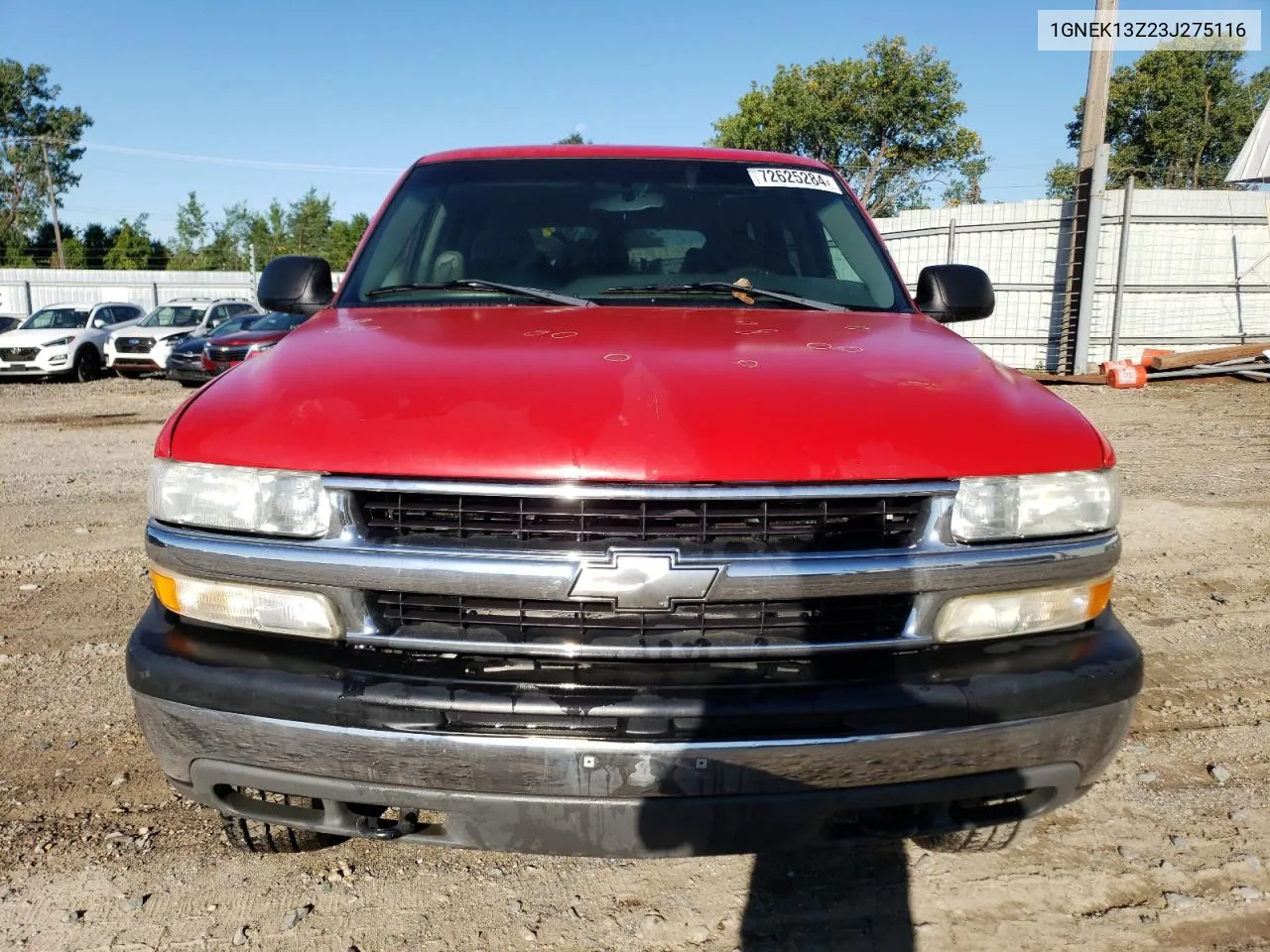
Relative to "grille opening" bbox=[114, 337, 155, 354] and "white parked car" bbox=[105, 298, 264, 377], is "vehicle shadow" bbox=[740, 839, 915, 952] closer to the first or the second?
"white parked car" bbox=[105, 298, 264, 377]

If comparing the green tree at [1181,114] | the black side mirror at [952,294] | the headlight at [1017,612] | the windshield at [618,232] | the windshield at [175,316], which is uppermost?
the green tree at [1181,114]

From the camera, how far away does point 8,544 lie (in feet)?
18.0

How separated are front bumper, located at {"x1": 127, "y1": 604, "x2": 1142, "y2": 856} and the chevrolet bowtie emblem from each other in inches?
7.6

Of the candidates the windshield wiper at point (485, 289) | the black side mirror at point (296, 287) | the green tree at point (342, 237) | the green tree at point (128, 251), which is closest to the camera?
the windshield wiper at point (485, 289)

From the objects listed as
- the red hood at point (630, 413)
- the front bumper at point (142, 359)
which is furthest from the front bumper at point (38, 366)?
the red hood at point (630, 413)

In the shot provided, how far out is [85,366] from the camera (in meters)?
18.7

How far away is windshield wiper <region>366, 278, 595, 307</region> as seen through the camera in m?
2.82

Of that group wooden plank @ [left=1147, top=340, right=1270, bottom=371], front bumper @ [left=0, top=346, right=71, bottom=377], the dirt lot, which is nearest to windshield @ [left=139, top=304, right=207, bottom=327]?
front bumper @ [left=0, top=346, right=71, bottom=377]

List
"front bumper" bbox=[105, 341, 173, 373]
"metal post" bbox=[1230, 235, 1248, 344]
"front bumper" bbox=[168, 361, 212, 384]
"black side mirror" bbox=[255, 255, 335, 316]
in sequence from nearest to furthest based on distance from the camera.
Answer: "black side mirror" bbox=[255, 255, 335, 316] → "metal post" bbox=[1230, 235, 1248, 344] → "front bumper" bbox=[168, 361, 212, 384] → "front bumper" bbox=[105, 341, 173, 373]

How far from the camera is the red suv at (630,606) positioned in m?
1.79

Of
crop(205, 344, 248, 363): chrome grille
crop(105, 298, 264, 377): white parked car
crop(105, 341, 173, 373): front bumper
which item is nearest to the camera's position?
crop(205, 344, 248, 363): chrome grille

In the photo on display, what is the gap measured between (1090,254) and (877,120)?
2936cm

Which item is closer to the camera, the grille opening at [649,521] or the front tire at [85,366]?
the grille opening at [649,521]

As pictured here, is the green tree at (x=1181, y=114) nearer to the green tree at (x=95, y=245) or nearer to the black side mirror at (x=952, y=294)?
the black side mirror at (x=952, y=294)
